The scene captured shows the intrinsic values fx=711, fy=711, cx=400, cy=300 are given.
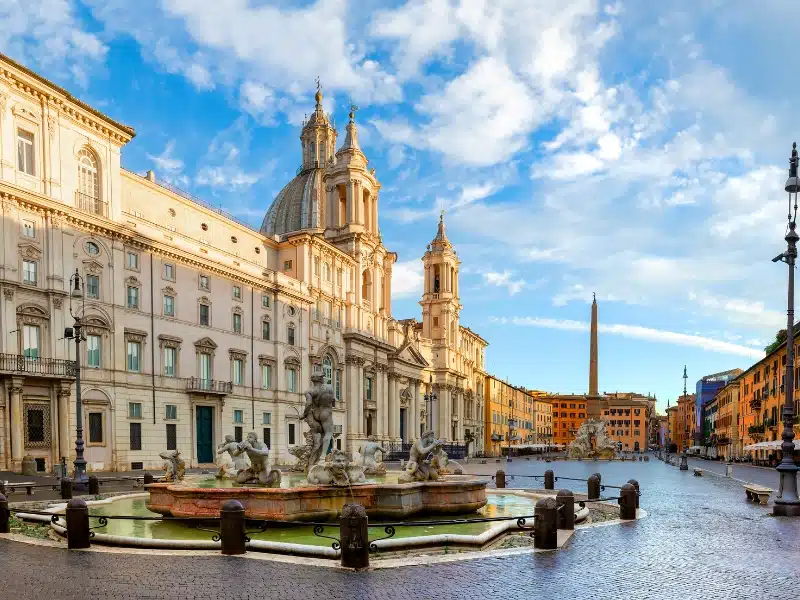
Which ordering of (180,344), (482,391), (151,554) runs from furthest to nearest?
(482,391) < (180,344) < (151,554)

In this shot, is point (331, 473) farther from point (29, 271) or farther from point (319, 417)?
point (29, 271)

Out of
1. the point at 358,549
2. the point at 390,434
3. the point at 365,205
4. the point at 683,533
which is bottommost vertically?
the point at 390,434

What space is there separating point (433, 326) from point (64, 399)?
67.1 metres

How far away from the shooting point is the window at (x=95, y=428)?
36719 mm

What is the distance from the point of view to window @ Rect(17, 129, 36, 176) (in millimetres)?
34188

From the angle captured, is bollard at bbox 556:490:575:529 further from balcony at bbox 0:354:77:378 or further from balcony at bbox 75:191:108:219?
balcony at bbox 75:191:108:219

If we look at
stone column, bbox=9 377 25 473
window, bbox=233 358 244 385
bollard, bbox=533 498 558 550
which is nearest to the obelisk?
window, bbox=233 358 244 385

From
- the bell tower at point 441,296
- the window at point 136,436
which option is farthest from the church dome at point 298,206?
the window at point 136,436

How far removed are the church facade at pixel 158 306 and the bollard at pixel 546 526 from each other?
742cm

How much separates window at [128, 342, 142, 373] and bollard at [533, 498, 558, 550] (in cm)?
3302

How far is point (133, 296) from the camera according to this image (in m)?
40.6

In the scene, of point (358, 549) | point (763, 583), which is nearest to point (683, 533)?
point (763, 583)

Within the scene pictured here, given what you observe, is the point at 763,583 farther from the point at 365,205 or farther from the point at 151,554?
the point at 365,205

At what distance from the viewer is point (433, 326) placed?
9844 centimetres
